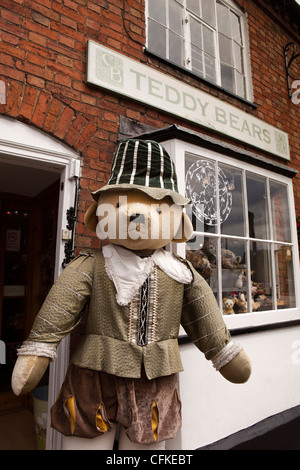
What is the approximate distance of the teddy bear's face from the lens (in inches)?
58.4

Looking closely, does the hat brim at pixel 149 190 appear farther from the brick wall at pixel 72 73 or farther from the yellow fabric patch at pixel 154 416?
the yellow fabric patch at pixel 154 416

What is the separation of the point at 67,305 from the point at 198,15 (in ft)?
12.2

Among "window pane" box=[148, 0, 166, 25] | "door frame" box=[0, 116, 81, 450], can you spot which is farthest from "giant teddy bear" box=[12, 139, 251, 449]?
"window pane" box=[148, 0, 166, 25]

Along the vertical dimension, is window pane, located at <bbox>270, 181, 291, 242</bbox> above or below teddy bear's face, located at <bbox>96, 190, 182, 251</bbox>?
above

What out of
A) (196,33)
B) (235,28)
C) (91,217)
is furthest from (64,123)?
(235,28)

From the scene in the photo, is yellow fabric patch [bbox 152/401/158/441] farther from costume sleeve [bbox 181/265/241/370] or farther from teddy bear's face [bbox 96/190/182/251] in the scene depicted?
teddy bear's face [bbox 96/190/182/251]

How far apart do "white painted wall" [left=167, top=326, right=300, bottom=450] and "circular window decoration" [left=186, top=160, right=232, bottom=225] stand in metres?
1.00

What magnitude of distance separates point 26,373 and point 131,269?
641 millimetres

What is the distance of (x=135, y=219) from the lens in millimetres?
1478

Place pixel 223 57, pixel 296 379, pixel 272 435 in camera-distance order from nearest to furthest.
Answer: pixel 272 435 < pixel 296 379 < pixel 223 57

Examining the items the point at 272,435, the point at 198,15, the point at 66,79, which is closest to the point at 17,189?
the point at 66,79

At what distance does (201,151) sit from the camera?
7.95 feet
